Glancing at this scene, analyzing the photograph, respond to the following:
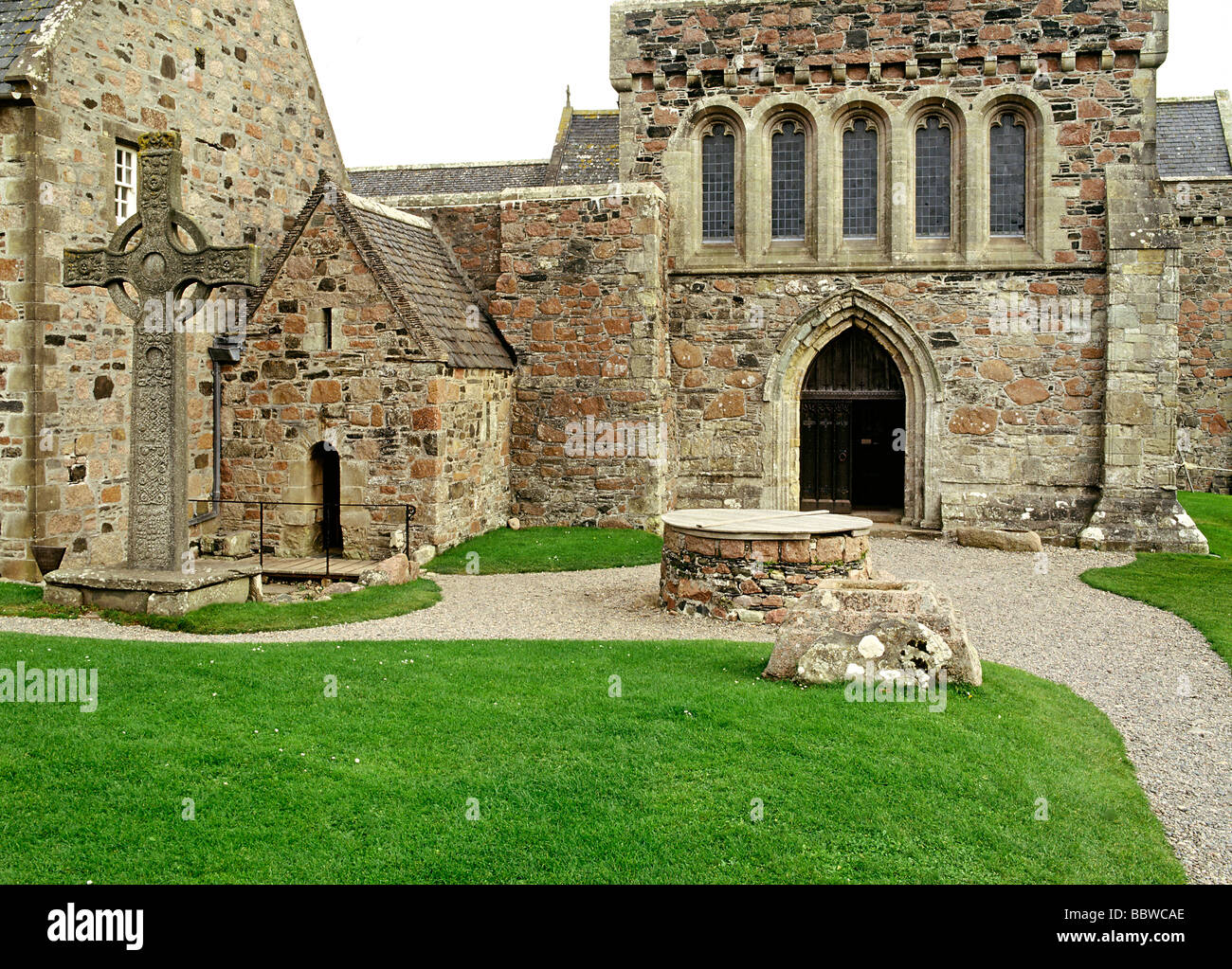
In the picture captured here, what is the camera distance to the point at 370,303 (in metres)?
15.4

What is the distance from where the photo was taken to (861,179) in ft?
64.1

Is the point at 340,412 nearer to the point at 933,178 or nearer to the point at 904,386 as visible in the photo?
the point at 904,386

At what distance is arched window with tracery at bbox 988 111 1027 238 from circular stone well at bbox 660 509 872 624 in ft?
31.0

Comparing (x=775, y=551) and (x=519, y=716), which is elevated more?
(x=775, y=551)

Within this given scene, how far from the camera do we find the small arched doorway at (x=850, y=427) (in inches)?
788

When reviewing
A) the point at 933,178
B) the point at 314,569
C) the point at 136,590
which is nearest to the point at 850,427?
the point at 933,178

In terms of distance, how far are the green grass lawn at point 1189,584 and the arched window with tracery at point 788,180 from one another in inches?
329

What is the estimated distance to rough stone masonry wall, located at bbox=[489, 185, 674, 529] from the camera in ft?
59.7

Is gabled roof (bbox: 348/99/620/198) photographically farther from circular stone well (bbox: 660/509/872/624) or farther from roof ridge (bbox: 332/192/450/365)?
circular stone well (bbox: 660/509/872/624)

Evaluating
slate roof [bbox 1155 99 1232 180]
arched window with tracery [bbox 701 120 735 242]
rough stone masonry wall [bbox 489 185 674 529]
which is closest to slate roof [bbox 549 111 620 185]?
arched window with tracery [bbox 701 120 735 242]
